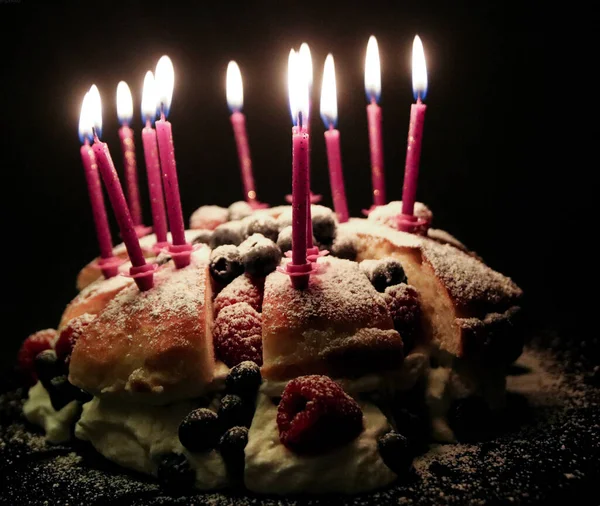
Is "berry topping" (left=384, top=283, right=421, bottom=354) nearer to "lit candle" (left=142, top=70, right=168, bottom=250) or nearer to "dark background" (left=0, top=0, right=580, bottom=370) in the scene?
"lit candle" (left=142, top=70, right=168, bottom=250)

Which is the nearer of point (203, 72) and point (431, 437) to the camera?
point (431, 437)

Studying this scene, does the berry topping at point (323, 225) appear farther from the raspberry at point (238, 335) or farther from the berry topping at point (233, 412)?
the berry topping at point (233, 412)

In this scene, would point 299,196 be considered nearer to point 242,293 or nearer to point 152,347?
point 242,293

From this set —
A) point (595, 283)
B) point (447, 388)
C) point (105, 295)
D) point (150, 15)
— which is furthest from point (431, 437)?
point (150, 15)

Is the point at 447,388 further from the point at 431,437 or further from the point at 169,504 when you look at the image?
the point at 169,504

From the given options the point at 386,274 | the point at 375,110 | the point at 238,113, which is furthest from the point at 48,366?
the point at 375,110

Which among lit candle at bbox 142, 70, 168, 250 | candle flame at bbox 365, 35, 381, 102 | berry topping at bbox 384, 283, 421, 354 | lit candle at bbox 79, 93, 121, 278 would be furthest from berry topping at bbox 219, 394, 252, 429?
candle flame at bbox 365, 35, 381, 102
